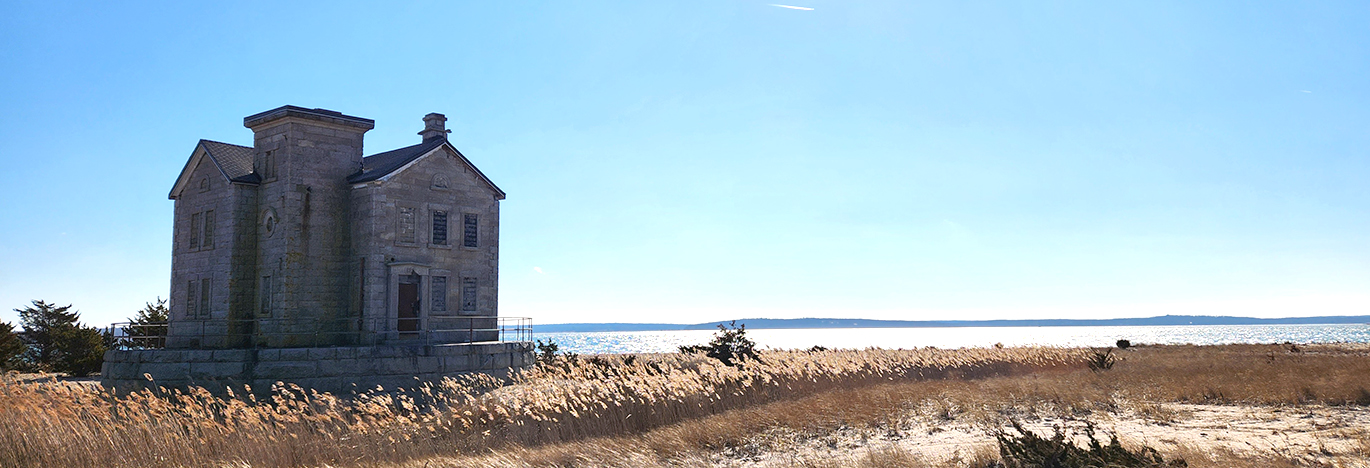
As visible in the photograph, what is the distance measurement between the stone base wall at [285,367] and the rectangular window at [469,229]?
15.4 feet

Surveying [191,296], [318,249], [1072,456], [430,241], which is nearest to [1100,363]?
[1072,456]

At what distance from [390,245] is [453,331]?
3523mm

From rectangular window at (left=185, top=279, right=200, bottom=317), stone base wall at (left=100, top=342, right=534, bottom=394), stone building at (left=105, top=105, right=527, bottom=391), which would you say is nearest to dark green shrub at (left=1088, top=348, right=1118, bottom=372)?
stone building at (left=105, top=105, right=527, bottom=391)

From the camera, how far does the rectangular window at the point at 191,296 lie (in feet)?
96.5

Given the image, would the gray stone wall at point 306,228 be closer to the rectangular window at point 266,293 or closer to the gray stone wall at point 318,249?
the gray stone wall at point 318,249

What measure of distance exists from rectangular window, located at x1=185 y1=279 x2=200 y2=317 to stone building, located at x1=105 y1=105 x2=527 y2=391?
6cm

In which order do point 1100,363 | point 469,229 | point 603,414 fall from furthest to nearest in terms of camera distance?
point 469,229, point 1100,363, point 603,414

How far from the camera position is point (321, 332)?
89.0ft

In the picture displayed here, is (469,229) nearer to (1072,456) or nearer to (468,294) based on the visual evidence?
(468,294)

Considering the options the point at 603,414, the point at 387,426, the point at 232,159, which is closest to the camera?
the point at 387,426

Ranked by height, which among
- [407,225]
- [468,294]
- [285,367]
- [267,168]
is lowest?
[285,367]

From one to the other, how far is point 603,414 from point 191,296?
75.2ft

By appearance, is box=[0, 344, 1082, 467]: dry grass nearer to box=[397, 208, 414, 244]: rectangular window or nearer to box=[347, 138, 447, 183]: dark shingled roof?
box=[397, 208, 414, 244]: rectangular window

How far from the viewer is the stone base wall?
24.2 m
